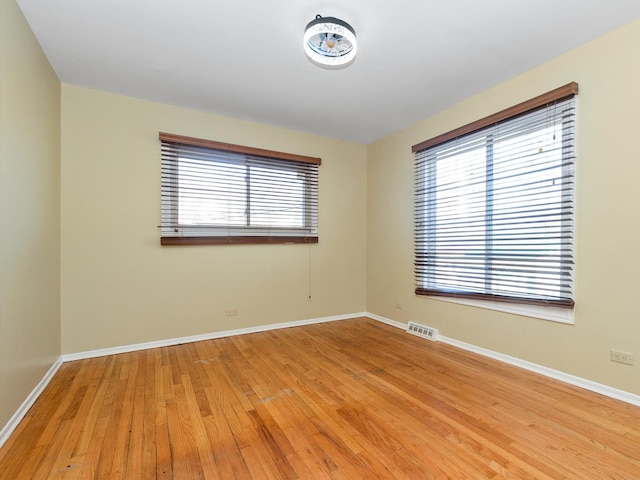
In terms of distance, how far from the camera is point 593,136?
7.16 ft

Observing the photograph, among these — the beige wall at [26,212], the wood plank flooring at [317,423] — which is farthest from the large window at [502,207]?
the beige wall at [26,212]

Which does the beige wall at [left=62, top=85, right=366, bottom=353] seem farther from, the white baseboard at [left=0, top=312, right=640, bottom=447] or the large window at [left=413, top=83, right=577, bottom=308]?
the large window at [left=413, top=83, right=577, bottom=308]

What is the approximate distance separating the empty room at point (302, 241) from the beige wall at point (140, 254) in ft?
0.07

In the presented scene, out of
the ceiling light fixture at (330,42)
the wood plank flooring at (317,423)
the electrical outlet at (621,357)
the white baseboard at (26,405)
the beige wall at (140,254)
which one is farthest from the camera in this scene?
the beige wall at (140,254)

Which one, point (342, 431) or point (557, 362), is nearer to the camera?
point (342, 431)

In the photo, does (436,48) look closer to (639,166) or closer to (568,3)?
(568,3)

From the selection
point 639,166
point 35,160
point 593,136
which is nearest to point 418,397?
point 639,166

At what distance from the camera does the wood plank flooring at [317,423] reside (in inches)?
56.7

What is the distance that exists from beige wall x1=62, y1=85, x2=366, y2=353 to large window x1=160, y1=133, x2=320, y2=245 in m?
0.12

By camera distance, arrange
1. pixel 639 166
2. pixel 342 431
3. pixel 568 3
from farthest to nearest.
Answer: pixel 639 166, pixel 568 3, pixel 342 431

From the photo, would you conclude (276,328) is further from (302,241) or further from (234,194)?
(234,194)

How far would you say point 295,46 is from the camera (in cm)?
225

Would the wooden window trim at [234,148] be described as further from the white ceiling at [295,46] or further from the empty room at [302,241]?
the white ceiling at [295,46]

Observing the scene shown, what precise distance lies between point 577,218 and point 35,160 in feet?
13.7
